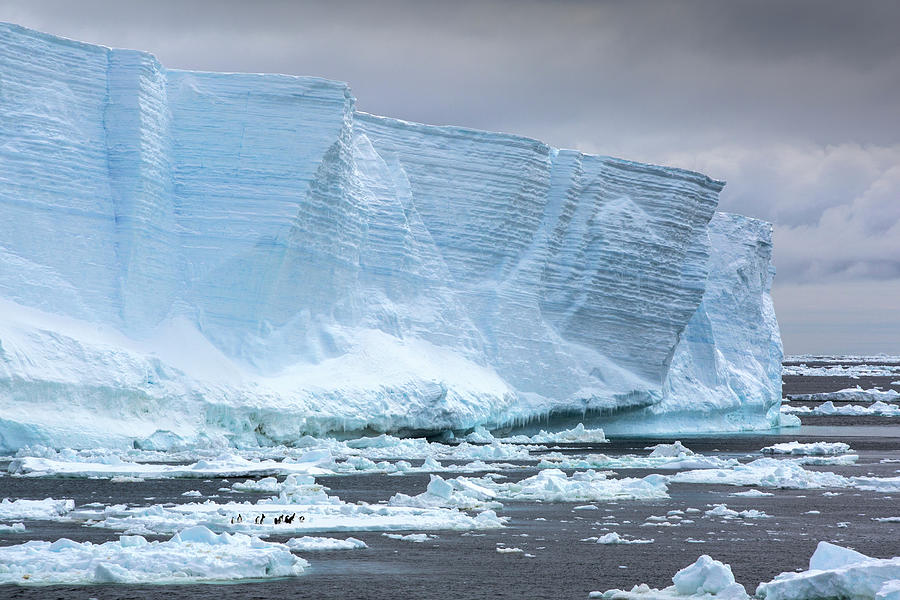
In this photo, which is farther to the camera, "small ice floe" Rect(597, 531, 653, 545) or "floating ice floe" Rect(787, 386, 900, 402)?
"floating ice floe" Rect(787, 386, 900, 402)

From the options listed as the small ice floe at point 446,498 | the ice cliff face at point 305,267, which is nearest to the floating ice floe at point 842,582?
the small ice floe at point 446,498

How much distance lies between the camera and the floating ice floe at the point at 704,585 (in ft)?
34.1

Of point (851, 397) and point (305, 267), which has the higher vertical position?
point (305, 267)

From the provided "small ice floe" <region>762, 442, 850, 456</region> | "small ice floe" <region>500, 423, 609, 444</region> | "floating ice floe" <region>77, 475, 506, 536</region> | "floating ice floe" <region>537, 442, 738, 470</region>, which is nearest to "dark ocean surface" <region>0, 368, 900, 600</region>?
"floating ice floe" <region>77, 475, 506, 536</region>

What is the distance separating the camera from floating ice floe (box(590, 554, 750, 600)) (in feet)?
34.1

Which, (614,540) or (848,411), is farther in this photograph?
(848,411)

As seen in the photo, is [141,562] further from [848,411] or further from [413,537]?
[848,411]

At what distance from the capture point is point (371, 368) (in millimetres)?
29469

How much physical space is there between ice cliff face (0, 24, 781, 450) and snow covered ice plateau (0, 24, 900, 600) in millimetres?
73

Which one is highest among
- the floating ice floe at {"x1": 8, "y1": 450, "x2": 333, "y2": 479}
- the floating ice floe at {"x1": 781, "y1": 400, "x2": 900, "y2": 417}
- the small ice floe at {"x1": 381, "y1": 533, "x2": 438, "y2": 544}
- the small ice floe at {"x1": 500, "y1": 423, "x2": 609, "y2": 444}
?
the floating ice floe at {"x1": 781, "y1": 400, "x2": 900, "y2": 417}

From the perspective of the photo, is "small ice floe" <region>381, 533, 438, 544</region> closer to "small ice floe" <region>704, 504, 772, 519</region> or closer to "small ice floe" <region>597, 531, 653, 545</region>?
"small ice floe" <region>597, 531, 653, 545</region>

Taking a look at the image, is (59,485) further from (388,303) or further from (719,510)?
(388,303)

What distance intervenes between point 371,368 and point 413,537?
15.0m

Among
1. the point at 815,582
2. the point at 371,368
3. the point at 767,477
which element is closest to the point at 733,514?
the point at 767,477
